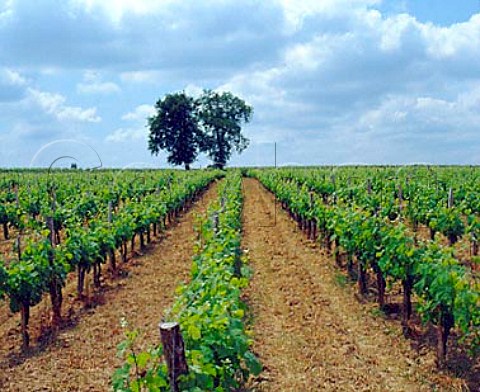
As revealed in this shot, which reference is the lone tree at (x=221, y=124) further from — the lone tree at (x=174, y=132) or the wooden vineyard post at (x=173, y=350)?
the wooden vineyard post at (x=173, y=350)

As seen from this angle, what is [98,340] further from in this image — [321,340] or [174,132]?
[174,132]

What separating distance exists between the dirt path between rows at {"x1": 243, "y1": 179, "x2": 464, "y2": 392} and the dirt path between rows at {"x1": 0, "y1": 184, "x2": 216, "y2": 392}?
165 centimetres

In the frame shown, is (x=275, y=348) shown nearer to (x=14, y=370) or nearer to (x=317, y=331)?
(x=317, y=331)

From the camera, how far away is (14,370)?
6.92m

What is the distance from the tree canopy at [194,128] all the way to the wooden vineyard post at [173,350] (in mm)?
68068

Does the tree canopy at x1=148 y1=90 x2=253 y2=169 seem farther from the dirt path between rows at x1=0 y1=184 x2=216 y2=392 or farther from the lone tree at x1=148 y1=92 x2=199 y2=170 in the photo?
the dirt path between rows at x1=0 y1=184 x2=216 y2=392

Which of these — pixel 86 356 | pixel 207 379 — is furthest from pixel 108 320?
pixel 207 379

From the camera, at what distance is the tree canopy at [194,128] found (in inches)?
2837

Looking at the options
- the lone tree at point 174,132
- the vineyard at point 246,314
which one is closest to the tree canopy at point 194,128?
the lone tree at point 174,132

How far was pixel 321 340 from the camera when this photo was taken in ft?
25.1

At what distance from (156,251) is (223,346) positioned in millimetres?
10508

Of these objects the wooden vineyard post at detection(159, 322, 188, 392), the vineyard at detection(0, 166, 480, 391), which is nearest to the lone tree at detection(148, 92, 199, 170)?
the vineyard at detection(0, 166, 480, 391)

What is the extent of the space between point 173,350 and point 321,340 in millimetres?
4448

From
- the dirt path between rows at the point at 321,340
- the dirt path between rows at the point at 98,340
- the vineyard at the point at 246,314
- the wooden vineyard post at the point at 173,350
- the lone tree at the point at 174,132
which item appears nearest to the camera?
the wooden vineyard post at the point at 173,350
